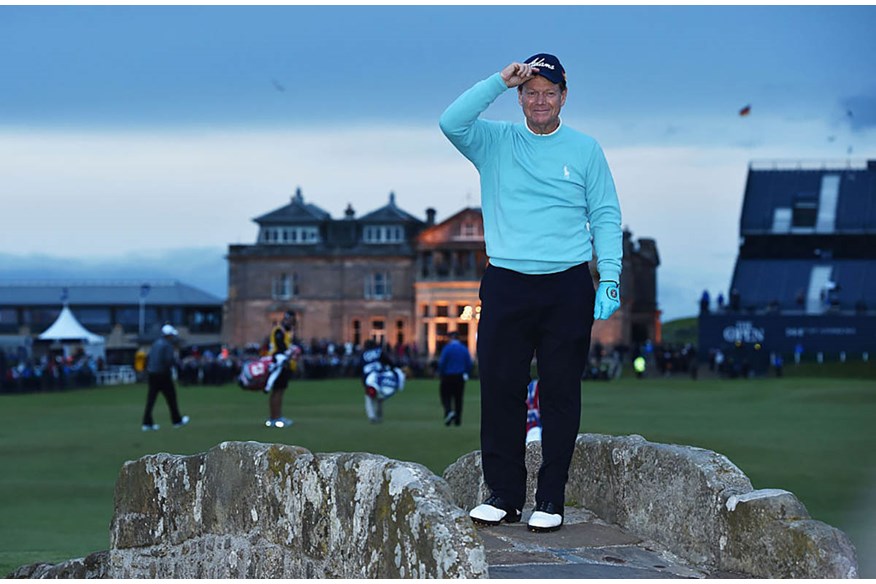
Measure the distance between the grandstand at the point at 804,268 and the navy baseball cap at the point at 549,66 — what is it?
223ft

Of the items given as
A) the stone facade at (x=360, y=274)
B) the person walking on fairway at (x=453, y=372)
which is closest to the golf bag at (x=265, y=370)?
the person walking on fairway at (x=453, y=372)

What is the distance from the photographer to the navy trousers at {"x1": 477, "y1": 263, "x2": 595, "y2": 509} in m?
7.01

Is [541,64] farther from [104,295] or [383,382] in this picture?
[104,295]

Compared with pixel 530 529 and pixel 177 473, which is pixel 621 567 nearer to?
pixel 530 529

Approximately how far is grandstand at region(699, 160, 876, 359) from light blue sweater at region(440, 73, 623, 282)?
6757 centimetres

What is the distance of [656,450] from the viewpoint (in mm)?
6992

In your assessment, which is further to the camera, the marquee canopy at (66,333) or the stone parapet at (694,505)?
the marquee canopy at (66,333)

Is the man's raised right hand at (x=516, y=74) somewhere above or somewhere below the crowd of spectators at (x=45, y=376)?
above

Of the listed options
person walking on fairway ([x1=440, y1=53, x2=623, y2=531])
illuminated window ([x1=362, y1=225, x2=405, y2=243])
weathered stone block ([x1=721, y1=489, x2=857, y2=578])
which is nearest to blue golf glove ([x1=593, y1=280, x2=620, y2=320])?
person walking on fairway ([x1=440, y1=53, x2=623, y2=531])

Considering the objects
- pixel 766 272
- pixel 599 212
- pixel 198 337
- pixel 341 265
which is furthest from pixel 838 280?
pixel 599 212

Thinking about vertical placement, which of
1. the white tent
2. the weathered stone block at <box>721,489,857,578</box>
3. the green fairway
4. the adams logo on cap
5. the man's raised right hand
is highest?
the adams logo on cap

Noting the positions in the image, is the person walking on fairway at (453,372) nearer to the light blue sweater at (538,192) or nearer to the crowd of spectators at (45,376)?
the light blue sweater at (538,192)

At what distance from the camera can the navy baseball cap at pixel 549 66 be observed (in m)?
6.90

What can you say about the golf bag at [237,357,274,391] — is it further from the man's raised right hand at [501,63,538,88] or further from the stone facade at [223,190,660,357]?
the stone facade at [223,190,660,357]
